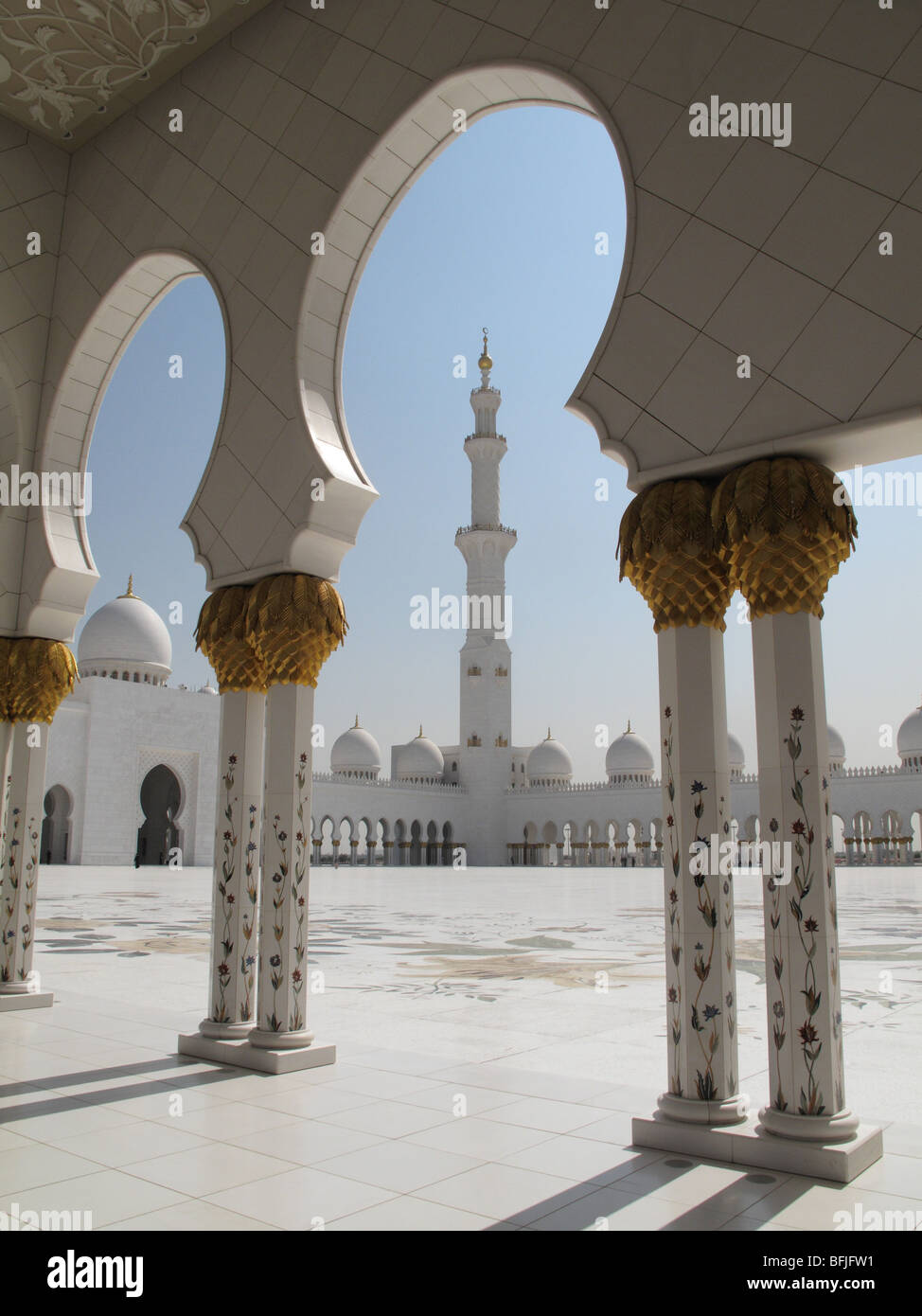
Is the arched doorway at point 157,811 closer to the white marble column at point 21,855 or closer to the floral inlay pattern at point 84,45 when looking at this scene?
the white marble column at point 21,855

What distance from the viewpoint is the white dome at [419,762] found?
1305 inches

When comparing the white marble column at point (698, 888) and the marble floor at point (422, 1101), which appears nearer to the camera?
the marble floor at point (422, 1101)

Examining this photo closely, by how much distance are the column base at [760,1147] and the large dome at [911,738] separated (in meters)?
27.7

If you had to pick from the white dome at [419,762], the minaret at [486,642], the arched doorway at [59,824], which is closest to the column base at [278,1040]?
the arched doorway at [59,824]

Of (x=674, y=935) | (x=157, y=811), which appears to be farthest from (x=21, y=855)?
(x=157, y=811)

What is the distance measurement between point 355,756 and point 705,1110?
1159 inches

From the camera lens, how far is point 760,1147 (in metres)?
2.23

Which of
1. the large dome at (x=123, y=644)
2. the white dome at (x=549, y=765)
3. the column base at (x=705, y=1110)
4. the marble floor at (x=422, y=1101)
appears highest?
the large dome at (x=123, y=644)

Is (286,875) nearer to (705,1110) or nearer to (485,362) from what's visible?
(705,1110)

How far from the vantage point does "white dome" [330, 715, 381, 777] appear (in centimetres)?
3148

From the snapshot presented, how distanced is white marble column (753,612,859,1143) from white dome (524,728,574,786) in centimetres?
3098

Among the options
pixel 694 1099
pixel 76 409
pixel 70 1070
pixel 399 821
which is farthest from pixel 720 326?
pixel 399 821

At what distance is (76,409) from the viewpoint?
15.4 feet

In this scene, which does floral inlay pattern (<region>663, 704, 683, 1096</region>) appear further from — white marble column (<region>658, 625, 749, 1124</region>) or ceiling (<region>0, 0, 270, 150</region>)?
ceiling (<region>0, 0, 270, 150</region>)
